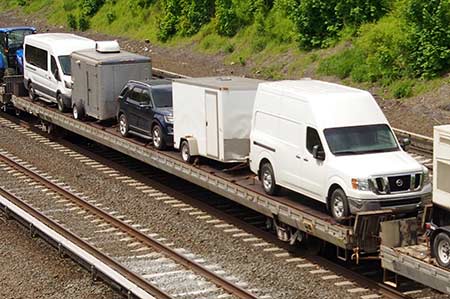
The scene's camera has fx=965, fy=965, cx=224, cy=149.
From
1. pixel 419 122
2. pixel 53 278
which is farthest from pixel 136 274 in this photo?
pixel 419 122

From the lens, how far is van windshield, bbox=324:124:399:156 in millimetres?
16219

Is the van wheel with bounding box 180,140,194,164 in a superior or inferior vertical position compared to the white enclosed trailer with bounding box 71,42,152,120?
inferior

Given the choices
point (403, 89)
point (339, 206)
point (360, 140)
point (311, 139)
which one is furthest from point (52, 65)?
point (339, 206)

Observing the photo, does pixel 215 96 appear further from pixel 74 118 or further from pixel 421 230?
pixel 74 118

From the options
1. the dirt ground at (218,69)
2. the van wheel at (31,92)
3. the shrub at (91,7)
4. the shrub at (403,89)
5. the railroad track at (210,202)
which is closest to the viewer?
the railroad track at (210,202)

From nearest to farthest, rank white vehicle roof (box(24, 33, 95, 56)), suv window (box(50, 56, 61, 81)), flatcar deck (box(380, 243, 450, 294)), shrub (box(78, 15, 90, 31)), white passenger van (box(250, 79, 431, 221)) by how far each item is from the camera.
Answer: flatcar deck (box(380, 243, 450, 294)) < white passenger van (box(250, 79, 431, 221)) < suv window (box(50, 56, 61, 81)) < white vehicle roof (box(24, 33, 95, 56)) < shrub (box(78, 15, 90, 31))

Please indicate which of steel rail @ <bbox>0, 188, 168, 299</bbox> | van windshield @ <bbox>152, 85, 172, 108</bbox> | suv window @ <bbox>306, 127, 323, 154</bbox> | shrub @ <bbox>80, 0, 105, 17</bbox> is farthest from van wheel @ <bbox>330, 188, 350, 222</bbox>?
shrub @ <bbox>80, 0, 105, 17</bbox>

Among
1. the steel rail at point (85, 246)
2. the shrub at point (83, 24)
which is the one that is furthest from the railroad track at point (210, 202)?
the shrub at point (83, 24)

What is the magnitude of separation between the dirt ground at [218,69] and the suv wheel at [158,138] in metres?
8.52

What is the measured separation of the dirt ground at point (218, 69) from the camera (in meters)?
28.9

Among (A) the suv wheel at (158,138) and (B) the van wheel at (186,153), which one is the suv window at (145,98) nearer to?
(A) the suv wheel at (158,138)

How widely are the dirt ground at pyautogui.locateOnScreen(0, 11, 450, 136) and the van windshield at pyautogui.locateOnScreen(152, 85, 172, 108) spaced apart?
26.6ft

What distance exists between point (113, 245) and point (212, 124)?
3272 mm

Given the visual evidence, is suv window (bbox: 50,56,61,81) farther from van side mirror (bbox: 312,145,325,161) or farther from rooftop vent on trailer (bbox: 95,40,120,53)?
van side mirror (bbox: 312,145,325,161)
